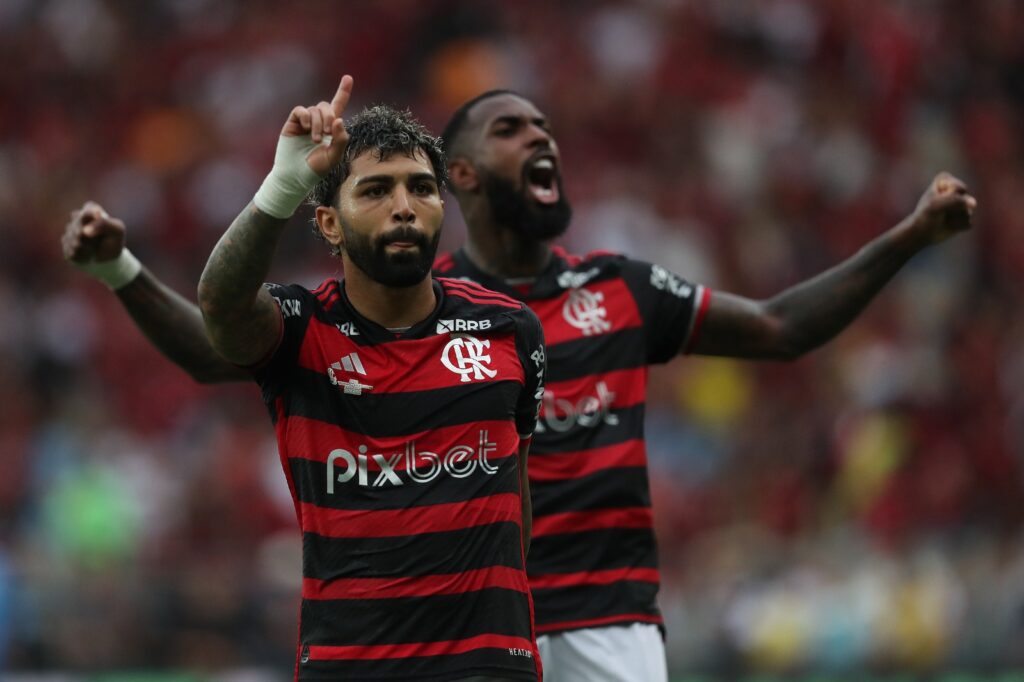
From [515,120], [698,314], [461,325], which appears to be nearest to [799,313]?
[698,314]

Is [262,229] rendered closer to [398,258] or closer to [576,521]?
[398,258]

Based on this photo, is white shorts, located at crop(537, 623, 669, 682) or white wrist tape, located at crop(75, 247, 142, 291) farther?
white shorts, located at crop(537, 623, 669, 682)

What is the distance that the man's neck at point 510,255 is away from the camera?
6.08 m

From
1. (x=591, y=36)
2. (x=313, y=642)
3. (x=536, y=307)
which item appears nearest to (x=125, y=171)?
(x=591, y=36)

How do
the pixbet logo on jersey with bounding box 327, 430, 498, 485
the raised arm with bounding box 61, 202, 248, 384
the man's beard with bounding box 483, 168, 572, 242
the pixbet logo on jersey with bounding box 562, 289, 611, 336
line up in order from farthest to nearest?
the man's beard with bounding box 483, 168, 572, 242, the pixbet logo on jersey with bounding box 562, 289, 611, 336, the raised arm with bounding box 61, 202, 248, 384, the pixbet logo on jersey with bounding box 327, 430, 498, 485

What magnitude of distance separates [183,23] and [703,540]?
26.9 feet

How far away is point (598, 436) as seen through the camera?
5762 millimetres

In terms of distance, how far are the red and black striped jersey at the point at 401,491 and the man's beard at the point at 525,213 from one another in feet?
4.62

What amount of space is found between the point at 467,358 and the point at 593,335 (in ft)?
4.34

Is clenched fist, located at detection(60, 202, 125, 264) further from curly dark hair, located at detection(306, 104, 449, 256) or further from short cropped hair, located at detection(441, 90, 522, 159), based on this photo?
short cropped hair, located at detection(441, 90, 522, 159)

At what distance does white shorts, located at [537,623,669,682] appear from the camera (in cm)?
561

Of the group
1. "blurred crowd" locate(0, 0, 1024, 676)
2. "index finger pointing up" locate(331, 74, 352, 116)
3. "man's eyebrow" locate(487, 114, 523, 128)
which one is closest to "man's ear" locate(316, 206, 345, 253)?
"index finger pointing up" locate(331, 74, 352, 116)

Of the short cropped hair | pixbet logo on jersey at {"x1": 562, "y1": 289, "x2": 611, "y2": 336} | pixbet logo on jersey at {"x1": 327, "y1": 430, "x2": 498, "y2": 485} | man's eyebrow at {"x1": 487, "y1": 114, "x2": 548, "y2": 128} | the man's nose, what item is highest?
the short cropped hair

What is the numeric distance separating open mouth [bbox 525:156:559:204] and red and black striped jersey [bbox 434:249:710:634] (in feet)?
0.96
